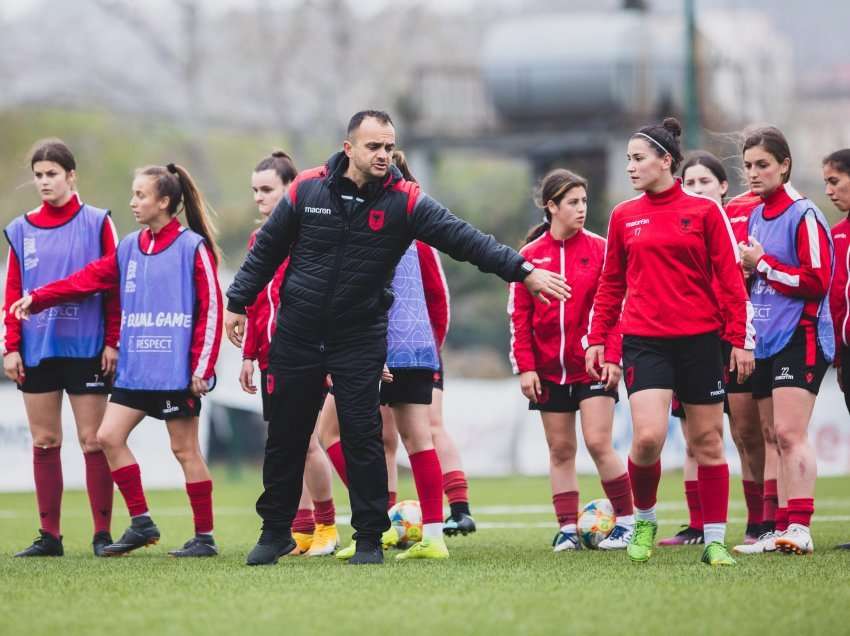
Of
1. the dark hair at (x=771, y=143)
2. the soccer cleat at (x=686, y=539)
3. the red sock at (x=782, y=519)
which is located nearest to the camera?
the dark hair at (x=771, y=143)

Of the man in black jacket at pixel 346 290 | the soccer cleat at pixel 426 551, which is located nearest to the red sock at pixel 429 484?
the soccer cleat at pixel 426 551

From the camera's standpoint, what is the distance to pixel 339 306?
23.4ft

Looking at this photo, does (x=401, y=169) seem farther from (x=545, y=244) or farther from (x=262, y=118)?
(x=262, y=118)

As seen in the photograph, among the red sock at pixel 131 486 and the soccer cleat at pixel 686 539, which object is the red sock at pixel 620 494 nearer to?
the soccer cleat at pixel 686 539

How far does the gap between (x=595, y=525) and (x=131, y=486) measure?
276cm

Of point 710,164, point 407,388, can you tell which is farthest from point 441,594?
point 710,164

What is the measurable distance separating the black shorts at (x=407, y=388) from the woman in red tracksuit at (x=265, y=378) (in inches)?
27.1

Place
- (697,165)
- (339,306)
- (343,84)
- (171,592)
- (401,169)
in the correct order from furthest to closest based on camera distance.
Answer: (343,84), (697,165), (401,169), (339,306), (171,592)

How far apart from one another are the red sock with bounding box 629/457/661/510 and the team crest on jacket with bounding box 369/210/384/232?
1.90 metres

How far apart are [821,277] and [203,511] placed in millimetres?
3742

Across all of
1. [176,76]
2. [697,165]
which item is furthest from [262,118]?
[697,165]

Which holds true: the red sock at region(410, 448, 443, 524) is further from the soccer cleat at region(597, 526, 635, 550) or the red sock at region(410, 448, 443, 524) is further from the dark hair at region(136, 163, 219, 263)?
the dark hair at region(136, 163, 219, 263)

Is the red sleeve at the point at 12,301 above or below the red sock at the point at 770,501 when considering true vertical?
above

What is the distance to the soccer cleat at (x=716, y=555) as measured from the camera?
23.1 ft
